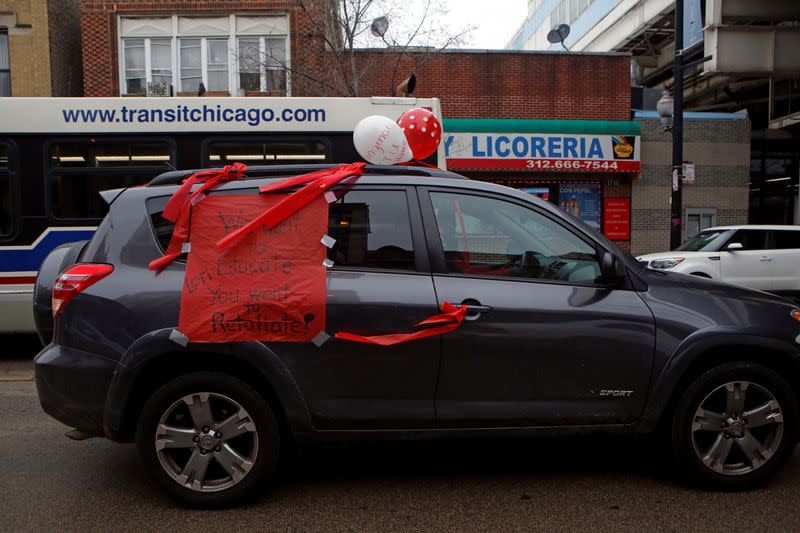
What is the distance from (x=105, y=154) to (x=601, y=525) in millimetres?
6850

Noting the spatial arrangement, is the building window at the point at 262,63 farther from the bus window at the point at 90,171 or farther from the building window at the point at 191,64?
the bus window at the point at 90,171

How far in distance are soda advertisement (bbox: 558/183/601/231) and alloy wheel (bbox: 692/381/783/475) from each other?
16.1 meters

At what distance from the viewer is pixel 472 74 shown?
64.2 feet

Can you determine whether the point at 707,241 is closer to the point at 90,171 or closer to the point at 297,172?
the point at 90,171

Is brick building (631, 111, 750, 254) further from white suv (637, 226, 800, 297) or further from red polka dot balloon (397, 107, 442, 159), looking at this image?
red polka dot balloon (397, 107, 442, 159)

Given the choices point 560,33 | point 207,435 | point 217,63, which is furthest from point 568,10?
point 207,435

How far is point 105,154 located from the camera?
8016 millimetres

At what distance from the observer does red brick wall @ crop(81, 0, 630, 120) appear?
63.5 feet

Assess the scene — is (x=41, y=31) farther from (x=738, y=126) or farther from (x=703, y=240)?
(x=738, y=126)

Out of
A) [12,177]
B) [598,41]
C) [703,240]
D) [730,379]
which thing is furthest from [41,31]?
[598,41]

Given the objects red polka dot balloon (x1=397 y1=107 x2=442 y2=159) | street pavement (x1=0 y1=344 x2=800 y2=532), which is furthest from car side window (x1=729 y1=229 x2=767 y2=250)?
street pavement (x1=0 y1=344 x2=800 y2=532)

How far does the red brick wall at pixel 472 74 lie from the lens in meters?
19.3

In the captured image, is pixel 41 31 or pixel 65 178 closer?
pixel 65 178

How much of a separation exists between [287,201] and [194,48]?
17.8 m
